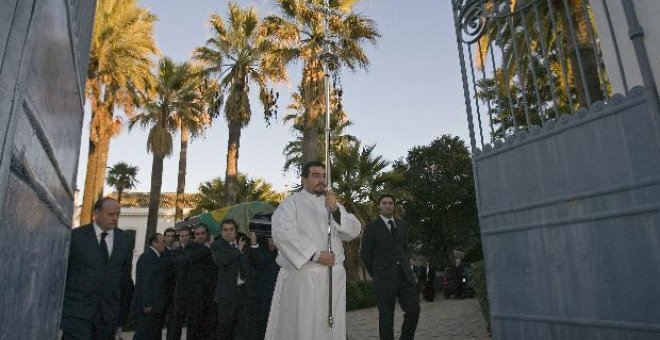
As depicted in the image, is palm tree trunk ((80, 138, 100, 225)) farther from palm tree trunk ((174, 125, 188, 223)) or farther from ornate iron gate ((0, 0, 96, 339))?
ornate iron gate ((0, 0, 96, 339))

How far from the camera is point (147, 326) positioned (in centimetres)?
667

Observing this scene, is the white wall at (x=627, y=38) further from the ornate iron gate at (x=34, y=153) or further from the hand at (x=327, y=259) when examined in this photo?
the ornate iron gate at (x=34, y=153)

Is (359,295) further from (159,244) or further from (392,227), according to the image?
(392,227)

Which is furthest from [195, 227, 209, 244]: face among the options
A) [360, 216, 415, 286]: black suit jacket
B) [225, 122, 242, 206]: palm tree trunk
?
[225, 122, 242, 206]: palm tree trunk

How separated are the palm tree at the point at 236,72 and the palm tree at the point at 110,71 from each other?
2.26 meters

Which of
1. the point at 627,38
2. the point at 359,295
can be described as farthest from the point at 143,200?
the point at 627,38

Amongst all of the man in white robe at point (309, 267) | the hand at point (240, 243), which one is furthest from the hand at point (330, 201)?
the hand at point (240, 243)

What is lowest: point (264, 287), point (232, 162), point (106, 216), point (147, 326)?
point (147, 326)

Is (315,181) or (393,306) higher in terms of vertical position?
(315,181)

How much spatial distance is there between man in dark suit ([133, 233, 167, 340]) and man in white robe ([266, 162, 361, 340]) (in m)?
3.42

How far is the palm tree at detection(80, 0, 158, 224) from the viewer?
15820 millimetres

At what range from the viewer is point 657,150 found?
2564 mm

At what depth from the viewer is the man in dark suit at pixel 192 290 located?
710 cm

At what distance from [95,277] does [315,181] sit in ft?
6.43
